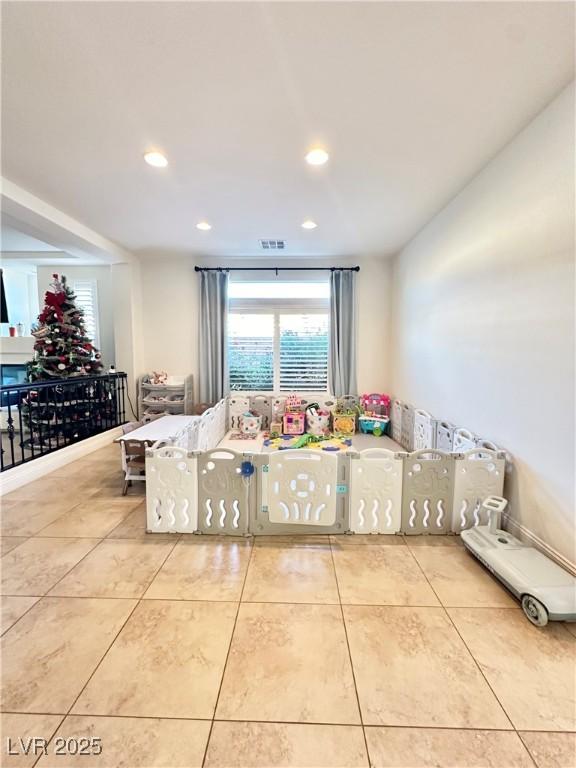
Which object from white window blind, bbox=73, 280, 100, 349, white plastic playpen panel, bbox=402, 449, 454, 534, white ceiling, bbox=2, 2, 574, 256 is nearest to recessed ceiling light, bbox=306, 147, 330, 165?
white ceiling, bbox=2, 2, 574, 256

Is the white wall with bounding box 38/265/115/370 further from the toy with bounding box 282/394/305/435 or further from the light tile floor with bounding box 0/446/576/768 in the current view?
the light tile floor with bounding box 0/446/576/768

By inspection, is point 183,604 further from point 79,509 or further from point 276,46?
point 276,46

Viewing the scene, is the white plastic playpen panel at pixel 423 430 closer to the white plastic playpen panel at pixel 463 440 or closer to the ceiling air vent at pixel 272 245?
the white plastic playpen panel at pixel 463 440

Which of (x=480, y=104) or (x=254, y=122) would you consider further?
(x=254, y=122)

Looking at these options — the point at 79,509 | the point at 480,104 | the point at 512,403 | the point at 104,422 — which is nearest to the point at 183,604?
the point at 79,509

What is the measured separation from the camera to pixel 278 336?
17.0ft

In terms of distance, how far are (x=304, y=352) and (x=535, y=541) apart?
12.4ft

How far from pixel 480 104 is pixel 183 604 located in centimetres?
328

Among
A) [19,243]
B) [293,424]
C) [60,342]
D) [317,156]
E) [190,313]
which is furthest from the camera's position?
[190,313]

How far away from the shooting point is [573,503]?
174 centimetres

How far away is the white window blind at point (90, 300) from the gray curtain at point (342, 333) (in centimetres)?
410

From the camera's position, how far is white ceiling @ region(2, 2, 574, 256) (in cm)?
141

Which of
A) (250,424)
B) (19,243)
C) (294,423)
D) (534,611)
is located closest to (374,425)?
(294,423)

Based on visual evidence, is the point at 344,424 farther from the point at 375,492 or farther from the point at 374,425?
the point at 375,492
